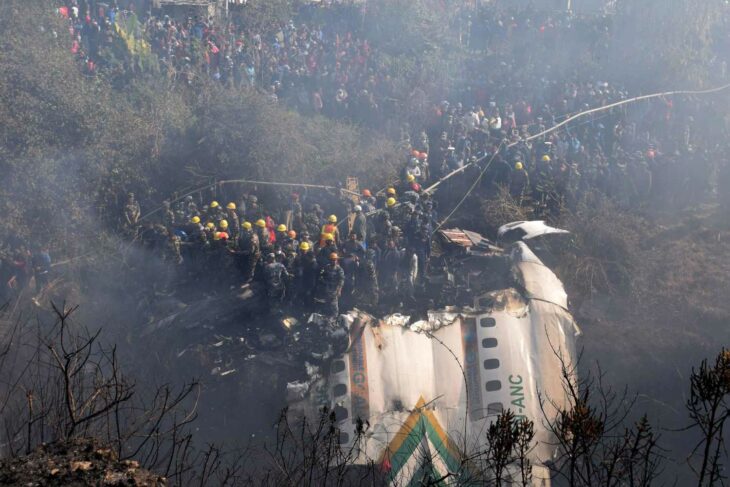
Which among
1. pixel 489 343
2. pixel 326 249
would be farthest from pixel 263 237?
pixel 489 343

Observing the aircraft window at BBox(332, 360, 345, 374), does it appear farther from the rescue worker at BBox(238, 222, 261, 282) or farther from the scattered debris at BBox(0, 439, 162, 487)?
the scattered debris at BBox(0, 439, 162, 487)

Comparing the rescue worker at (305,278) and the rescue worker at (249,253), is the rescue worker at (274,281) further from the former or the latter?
the rescue worker at (249,253)

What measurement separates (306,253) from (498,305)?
4106 mm

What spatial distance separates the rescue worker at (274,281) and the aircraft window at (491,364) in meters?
4.33

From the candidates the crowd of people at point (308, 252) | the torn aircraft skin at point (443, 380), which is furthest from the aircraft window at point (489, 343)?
the crowd of people at point (308, 252)

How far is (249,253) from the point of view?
16.5 meters

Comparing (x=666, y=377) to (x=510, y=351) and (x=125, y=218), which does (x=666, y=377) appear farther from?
(x=125, y=218)

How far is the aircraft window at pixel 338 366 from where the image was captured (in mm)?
13641

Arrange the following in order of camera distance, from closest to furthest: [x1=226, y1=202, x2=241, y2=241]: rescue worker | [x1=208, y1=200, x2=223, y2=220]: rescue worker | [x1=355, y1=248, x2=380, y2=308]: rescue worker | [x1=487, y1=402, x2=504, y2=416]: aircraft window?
[x1=487, y1=402, x2=504, y2=416]: aircraft window
[x1=355, y1=248, x2=380, y2=308]: rescue worker
[x1=226, y1=202, x2=241, y2=241]: rescue worker
[x1=208, y1=200, x2=223, y2=220]: rescue worker

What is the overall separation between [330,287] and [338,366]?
2289mm

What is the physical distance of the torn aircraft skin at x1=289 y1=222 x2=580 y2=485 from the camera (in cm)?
1321

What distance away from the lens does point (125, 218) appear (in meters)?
19.8

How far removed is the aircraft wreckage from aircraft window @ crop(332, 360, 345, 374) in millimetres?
19

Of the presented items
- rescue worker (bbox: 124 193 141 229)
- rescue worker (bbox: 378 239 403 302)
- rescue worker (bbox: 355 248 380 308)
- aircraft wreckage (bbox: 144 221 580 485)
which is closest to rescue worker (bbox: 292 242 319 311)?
aircraft wreckage (bbox: 144 221 580 485)
